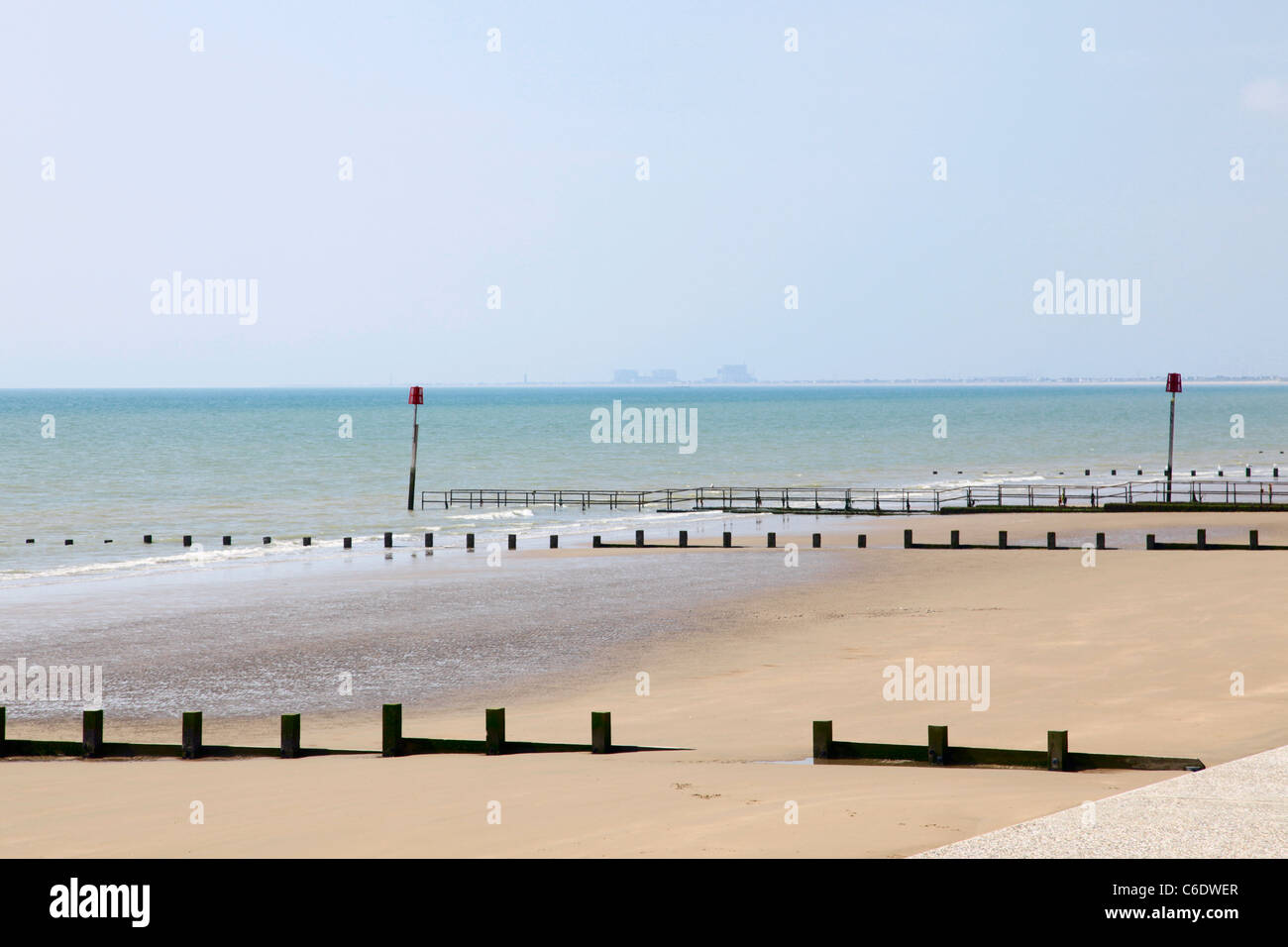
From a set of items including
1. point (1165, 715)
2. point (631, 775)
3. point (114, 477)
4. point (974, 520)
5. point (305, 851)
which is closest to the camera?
point (305, 851)

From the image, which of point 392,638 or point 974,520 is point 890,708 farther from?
point 974,520

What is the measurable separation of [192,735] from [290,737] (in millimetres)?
1165

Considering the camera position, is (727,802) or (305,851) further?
(727,802)

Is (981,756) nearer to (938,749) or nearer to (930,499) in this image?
(938,749)

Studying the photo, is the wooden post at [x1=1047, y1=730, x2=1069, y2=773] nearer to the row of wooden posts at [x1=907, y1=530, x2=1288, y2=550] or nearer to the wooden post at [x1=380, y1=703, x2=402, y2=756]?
the wooden post at [x1=380, y1=703, x2=402, y2=756]

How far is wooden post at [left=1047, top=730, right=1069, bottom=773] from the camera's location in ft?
43.5

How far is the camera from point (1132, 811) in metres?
10.2

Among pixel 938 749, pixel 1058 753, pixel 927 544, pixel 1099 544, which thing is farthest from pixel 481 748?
pixel 1099 544

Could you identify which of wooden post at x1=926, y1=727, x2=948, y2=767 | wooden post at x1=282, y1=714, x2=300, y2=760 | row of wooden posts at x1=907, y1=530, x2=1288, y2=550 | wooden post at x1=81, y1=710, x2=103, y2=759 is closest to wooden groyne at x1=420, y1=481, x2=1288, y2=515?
row of wooden posts at x1=907, y1=530, x2=1288, y2=550

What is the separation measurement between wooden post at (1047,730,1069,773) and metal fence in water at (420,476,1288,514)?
42.3 meters
